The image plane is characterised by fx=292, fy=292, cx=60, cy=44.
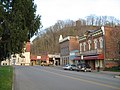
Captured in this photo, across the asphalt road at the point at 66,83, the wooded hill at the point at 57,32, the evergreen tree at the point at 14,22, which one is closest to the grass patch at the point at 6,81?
the asphalt road at the point at 66,83

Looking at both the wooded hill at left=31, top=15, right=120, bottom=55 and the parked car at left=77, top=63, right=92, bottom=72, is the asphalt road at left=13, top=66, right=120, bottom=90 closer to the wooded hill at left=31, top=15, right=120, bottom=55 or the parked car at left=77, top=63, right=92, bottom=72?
the parked car at left=77, top=63, right=92, bottom=72

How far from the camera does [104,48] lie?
61.6m

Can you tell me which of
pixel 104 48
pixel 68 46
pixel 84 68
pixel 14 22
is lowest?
pixel 84 68

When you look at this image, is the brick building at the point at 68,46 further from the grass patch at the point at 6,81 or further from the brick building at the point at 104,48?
the grass patch at the point at 6,81

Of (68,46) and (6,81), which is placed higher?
(68,46)

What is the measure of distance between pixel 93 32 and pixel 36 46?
87958 millimetres

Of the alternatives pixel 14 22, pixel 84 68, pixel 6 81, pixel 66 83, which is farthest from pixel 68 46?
pixel 14 22

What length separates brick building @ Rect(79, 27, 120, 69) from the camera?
59.4 m

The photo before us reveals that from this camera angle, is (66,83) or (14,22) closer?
(14,22)

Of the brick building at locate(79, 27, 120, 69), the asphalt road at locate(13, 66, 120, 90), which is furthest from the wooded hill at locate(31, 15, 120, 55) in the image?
the asphalt road at locate(13, 66, 120, 90)

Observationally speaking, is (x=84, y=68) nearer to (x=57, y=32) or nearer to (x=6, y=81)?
(x=6, y=81)

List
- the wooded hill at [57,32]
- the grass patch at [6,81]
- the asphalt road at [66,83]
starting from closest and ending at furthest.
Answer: the grass patch at [6,81], the asphalt road at [66,83], the wooded hill at [57,32]

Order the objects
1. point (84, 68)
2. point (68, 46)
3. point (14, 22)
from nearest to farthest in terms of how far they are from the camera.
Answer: point (14, 22)
point (84, 68)
point (68, 46)

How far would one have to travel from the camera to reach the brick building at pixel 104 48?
59375mm
